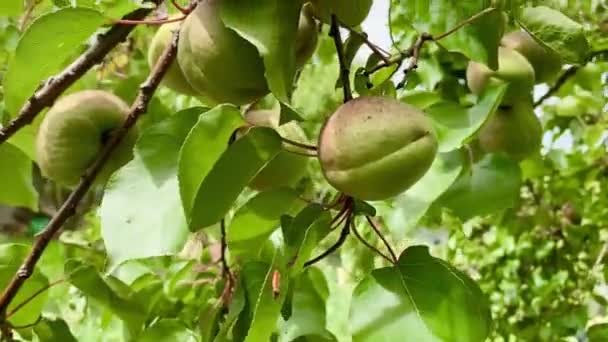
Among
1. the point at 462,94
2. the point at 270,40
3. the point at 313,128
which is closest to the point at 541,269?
the point at 313,128

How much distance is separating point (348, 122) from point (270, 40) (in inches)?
2.7

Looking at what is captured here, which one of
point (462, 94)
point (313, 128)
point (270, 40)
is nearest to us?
point (270, 40)

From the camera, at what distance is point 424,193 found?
24.5 inches

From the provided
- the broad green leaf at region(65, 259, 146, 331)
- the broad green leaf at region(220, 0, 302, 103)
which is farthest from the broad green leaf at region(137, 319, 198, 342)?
the broad green leaf at region(220, 0, 302, 103)

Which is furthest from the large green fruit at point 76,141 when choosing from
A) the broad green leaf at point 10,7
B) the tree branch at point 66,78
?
the broad green leaf at point 10,7

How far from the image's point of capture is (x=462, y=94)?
3.73 ft

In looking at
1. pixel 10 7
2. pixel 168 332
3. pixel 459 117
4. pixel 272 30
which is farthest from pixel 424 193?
pixel 10 7

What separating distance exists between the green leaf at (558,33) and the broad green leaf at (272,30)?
224 millimetres

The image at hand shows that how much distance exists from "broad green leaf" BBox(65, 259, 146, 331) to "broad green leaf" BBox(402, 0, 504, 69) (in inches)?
16.1

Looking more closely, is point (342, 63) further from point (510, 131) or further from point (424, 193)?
point (510, 131)

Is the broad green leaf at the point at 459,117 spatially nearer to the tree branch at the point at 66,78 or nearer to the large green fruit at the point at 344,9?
the large green fruit at the point at 344,9

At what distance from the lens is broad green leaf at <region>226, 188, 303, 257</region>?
65cm

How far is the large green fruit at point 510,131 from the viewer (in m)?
0.93

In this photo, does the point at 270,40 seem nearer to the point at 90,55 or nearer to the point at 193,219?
the point at 193,219
